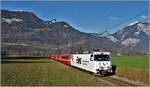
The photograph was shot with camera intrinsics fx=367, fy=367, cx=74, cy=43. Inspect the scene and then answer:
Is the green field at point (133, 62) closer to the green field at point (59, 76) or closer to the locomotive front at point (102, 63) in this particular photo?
the green field at point (59, 76)

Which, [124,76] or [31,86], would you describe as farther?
[124,76]

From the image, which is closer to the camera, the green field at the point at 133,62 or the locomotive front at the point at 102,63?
the locomotive front at the point at 102,63

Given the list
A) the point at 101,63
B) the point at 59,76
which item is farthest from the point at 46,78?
the point at 101,63

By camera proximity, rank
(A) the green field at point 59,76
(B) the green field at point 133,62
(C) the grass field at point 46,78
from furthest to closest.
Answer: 1. (B) the green field at point 133,62
2. (A) the green field at point 59,76
3. (C) the grass field at point 46,78

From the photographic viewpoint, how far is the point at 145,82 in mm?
35250

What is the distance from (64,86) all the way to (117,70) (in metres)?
21.8

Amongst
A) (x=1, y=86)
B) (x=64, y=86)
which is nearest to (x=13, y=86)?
(x=1, y=86)

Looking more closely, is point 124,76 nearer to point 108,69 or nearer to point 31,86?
point 108,69

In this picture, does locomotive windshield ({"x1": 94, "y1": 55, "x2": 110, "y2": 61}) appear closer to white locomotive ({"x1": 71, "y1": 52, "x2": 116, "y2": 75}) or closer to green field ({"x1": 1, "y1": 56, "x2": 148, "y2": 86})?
white locomotive ({"x1": 71, "y1": 52, "x2": 116, "y2": 75})

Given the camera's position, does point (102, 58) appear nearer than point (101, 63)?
No

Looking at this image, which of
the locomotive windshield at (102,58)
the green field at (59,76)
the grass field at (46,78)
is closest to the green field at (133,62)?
the green field at (59,76)

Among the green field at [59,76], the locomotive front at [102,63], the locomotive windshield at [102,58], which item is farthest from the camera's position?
the locomotive windshield at [102,58]

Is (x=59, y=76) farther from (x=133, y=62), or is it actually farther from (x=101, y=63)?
(x=133, y=62)

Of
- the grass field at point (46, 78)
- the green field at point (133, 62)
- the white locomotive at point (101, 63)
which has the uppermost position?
the white locomotive at point (101, 63)
